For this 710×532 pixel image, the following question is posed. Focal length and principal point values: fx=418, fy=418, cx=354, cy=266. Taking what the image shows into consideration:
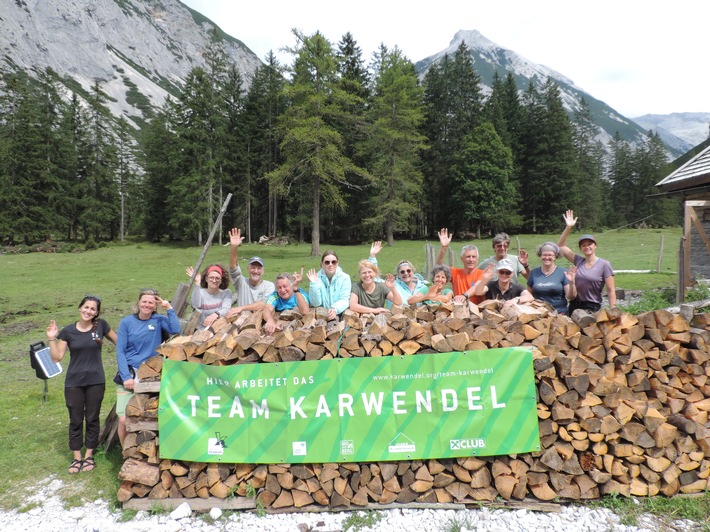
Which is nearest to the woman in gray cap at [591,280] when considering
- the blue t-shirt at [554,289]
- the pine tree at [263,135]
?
the blue t-shirt at [554,289]

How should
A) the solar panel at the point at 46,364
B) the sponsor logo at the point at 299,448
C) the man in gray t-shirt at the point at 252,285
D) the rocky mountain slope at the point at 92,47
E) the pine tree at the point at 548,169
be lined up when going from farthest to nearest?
the rocky mountain slope at the point at 92,47 → the pine tree at the point at 548,169 → the man in gray t-shirt at the point at 252,285 → the solar panel at the point at 46,364 → the sponsor logo at the point at 299,448

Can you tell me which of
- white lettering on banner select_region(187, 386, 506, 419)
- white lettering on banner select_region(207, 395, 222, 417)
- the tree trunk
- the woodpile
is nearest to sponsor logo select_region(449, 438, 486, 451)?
the woodpile

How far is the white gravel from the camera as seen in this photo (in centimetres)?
398

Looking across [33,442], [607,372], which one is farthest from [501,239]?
[33,442]

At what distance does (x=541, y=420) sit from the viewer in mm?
4383

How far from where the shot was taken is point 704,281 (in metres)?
11.5

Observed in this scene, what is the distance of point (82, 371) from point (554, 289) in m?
5.98

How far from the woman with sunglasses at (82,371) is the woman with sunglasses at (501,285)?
478 centimetres

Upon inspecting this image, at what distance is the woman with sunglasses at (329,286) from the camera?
17.5ft

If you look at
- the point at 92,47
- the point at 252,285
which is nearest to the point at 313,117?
the point at 252,285

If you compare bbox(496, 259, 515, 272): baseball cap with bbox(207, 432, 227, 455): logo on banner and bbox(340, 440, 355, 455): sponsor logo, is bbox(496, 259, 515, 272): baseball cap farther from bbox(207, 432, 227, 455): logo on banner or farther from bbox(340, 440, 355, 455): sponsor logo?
bbox(207, 432, 227, 455): logo on banner

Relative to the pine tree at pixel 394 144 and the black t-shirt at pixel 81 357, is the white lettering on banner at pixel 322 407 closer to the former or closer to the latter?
the black t-shirt at pixel 81 357

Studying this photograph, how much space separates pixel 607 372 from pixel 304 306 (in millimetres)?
3438

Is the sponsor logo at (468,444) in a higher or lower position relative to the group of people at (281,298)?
lower
